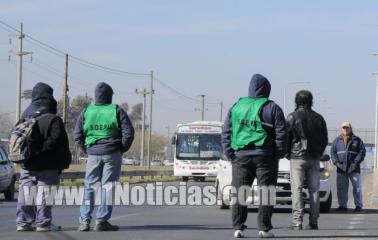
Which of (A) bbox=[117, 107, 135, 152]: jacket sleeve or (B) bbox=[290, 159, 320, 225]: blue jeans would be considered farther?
(B) bbox=[290, 159, 320, 225]: blue jeans

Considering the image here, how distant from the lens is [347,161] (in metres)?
16.7

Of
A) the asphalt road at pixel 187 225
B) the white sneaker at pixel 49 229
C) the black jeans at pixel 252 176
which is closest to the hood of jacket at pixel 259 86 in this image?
the black jeans at pixel 252 176

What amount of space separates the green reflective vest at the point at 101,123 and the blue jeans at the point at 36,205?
681 millimetres

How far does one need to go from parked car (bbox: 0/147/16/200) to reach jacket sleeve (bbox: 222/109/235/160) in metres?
12.3

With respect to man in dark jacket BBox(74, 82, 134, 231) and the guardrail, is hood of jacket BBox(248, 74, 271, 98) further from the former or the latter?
the guardrail

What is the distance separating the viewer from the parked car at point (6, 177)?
843 inches

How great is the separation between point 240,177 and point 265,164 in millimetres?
347

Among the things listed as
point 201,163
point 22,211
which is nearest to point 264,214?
point 22,211

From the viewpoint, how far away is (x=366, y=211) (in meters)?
16.9

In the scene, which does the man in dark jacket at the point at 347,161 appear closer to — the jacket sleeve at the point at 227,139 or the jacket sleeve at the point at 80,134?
the jacket sleeve at the point at 227,139

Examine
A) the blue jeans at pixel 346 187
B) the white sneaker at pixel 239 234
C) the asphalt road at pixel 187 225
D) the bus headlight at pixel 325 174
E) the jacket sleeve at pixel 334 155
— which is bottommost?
the asphalt road at pixel 187 225

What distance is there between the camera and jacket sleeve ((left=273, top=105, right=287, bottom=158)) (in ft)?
32.5

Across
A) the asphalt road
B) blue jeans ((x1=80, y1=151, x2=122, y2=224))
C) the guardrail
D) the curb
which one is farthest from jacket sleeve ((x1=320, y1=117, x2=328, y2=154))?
the guardrail

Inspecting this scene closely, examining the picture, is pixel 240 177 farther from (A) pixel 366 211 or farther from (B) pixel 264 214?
(A) pixel 366 211
